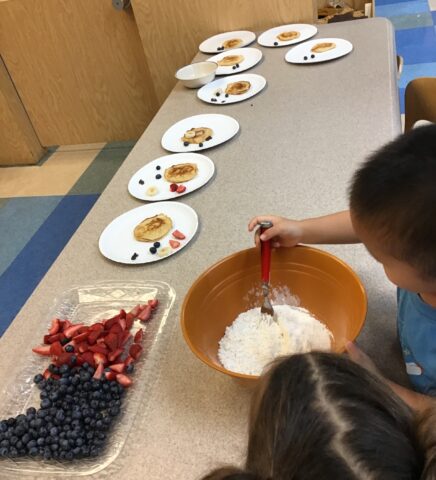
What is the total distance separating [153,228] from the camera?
3.52ft

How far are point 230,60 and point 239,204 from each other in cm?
87

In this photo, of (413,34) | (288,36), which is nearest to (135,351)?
Answer: (288,36)

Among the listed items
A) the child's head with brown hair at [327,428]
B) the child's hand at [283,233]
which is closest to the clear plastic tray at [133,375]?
the child's hand at [283,233]

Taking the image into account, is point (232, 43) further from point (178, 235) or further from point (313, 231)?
point (313, 231)

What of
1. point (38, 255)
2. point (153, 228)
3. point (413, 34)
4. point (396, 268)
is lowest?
point (38, 255)

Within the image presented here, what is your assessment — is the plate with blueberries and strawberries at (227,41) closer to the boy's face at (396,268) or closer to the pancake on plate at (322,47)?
the pancake on plate at (322,47)

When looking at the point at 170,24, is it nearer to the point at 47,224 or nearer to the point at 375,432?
the point at 47,224

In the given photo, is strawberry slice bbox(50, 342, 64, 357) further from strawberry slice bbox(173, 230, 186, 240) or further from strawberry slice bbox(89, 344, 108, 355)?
strawberry slice bbox(173, 230, 186, 240)

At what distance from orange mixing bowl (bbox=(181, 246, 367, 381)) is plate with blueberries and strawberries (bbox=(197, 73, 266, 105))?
86cm

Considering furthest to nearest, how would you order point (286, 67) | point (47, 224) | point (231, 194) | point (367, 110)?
point (47, 224) → point (286, 67) → point (367, 110) → point (231, 194)

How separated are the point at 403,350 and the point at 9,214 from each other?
2.39 m

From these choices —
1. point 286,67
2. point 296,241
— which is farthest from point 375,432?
point 286,67

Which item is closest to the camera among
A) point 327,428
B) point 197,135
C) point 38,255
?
point 327,428

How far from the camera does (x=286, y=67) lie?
167 centimetres
